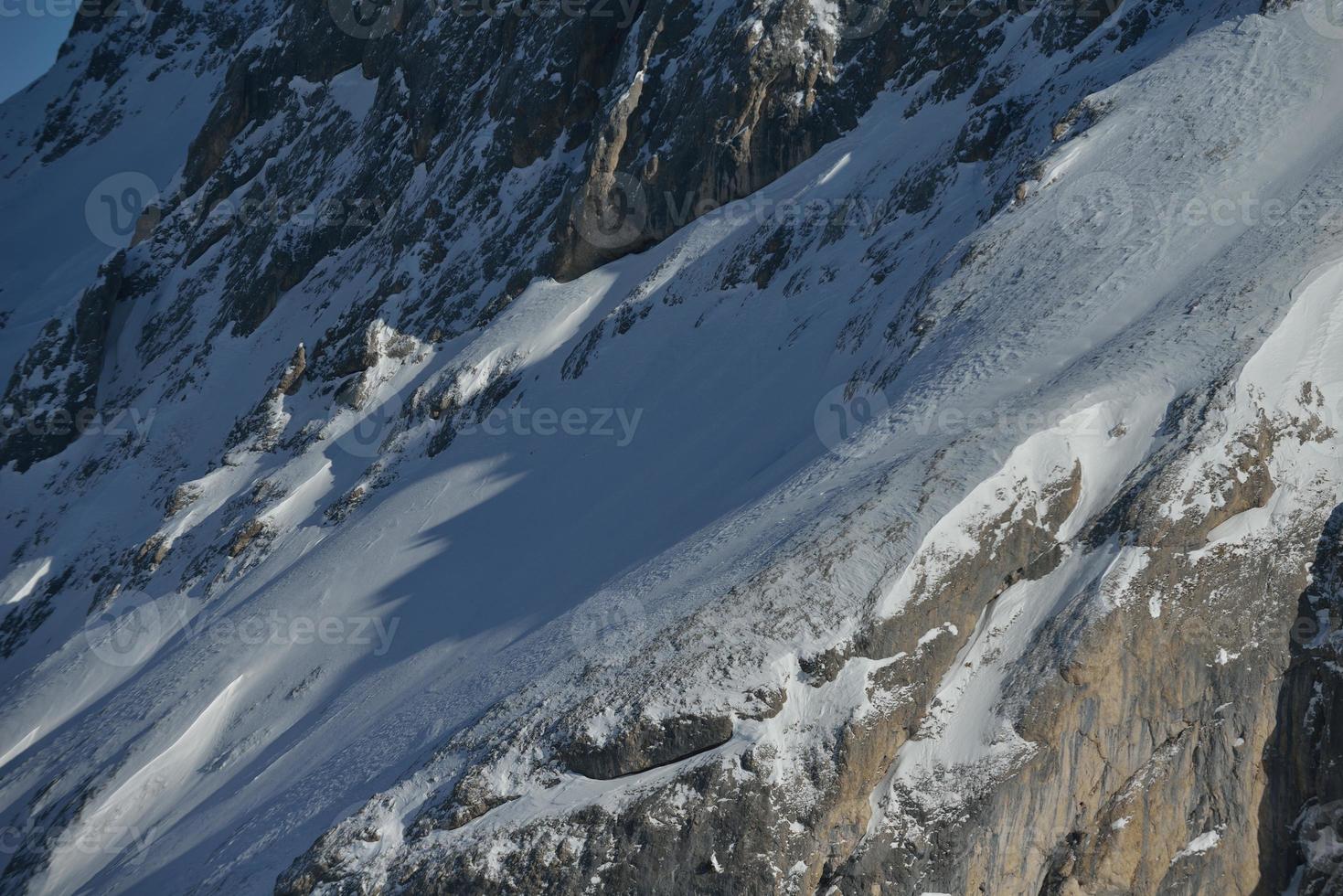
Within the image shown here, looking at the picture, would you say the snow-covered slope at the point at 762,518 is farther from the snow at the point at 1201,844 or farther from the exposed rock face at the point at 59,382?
the exposed rock face at the point at 59,382

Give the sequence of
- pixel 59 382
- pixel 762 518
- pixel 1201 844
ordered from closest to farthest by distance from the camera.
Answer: pixel 1201 844 < pixel 762 518 < pixel 59 382

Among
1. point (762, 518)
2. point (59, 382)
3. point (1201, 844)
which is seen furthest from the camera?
point (59, 382)

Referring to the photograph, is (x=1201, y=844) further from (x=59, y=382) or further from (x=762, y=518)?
(x=59, y=382)

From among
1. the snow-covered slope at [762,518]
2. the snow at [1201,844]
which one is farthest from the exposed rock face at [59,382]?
the snow at [1201,844]

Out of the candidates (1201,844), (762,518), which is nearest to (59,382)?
(762,518)

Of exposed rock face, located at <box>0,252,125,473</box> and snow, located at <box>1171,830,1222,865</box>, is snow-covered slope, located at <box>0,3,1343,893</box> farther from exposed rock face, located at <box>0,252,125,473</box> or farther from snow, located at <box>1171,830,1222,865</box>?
exposed rock face, located at <box>0,252,125,473</box>

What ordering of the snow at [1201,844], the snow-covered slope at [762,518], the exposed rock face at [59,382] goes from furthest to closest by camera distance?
the exposed rock face at [59,382] < the snow-covered slope at [762,518] < the snow at [1201,844]

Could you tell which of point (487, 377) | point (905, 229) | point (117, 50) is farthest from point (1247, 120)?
point (117, 50)

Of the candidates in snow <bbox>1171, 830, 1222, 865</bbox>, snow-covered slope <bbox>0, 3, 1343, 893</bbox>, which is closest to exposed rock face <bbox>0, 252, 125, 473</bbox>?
snow-covered slope <bbox>0, 3, 1343, 893</bbox>

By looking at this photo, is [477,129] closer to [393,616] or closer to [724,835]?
[393,616]

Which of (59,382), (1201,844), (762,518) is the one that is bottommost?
(1201,844)
